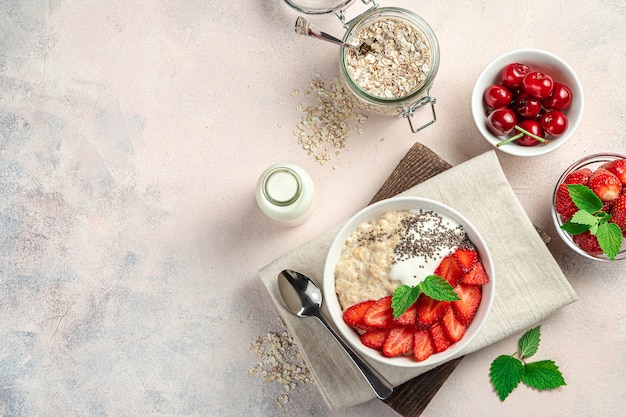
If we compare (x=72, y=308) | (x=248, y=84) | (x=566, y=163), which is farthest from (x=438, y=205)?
(x=72, y=308)

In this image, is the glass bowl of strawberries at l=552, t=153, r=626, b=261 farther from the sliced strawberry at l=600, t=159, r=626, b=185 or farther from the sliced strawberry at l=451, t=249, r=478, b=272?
the sliced strawberry at l=451, t=249, r=478, b=272

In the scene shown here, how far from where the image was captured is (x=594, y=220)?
181 centimetres

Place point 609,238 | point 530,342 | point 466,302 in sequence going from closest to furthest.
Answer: point 466,302 < point 609,238 < point 530,342

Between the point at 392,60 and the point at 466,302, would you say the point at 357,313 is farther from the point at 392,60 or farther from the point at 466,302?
the point at 392,60

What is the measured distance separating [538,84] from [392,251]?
29.7 inches

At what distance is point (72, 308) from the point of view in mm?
2182

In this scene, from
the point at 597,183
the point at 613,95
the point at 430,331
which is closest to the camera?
the point at 430,331

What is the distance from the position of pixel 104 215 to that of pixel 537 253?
152 centimetres

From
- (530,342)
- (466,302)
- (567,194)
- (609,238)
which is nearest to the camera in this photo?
(466,302)

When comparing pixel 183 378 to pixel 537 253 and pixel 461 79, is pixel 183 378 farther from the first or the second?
pixel 461 79

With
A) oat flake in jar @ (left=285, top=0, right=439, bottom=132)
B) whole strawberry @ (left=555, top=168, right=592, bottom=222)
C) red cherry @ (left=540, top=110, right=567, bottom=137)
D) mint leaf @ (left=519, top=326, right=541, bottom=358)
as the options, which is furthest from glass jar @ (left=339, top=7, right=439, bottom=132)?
mint leaf @ (left=519, top=326, right=541, bottom=358)

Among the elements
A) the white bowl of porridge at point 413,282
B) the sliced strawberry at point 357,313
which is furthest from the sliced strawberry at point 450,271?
the sliced strawberry at point 357,313

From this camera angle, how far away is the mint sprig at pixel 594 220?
5.89ft

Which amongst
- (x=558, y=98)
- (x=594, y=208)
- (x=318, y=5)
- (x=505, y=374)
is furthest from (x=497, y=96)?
(x=505, y=374)
